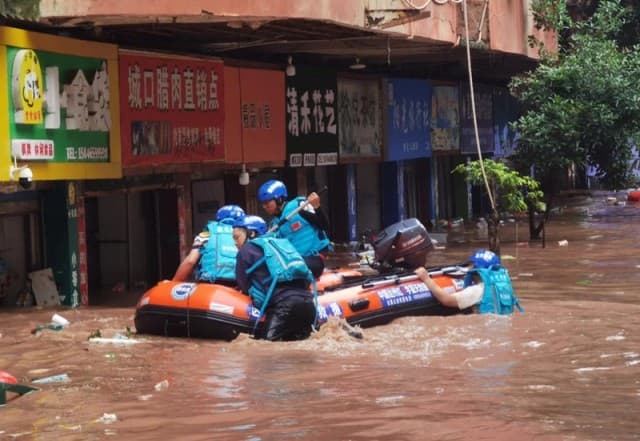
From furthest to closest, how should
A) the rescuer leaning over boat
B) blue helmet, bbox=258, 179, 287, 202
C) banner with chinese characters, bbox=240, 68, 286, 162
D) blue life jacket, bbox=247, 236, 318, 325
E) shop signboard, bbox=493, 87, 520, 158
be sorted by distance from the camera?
1. shop signboard, bbox=493, 87, 520, 158
2. banner with chinese characters, bbox=240, 68, 286, 162
3. the rescuer leaning over boat
4. blue helmet, bbox=258, 179, 287, 202
5. blue life jacket, bbox=247, 236, 318, 325

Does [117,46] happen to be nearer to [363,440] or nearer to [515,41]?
[363,440]

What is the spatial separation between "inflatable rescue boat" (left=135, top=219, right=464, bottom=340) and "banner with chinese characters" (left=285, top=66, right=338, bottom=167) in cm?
722

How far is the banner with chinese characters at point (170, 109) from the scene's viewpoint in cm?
1483

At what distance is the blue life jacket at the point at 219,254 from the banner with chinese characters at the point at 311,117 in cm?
845

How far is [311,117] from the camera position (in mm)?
20859

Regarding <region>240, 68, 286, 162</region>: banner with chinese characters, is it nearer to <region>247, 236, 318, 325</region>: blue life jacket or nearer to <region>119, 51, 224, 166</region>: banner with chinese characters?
<region>119, 51, 224, 166</region>: banner with chinese characters

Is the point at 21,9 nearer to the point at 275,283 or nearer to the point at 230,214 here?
the point at 230,214

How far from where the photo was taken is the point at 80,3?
12633mm

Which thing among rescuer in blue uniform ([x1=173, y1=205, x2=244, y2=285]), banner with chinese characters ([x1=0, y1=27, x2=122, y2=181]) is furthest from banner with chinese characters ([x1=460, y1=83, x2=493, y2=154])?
rescuer in blue uniform ([x1=173, y1=205, x2=244, y2=285])

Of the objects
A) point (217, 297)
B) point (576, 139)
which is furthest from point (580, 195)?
point (217, 297)

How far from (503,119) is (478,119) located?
3.33 meters

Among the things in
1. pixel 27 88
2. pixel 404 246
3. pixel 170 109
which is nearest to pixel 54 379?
pixel 27 88

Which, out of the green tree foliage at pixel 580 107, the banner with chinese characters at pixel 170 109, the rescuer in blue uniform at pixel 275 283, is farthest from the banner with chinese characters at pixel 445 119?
the rescuer in blue uniform at pixel 275 283

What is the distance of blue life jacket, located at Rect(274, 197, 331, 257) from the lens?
38.4 ft
